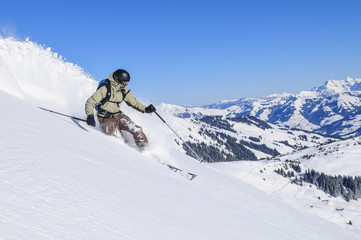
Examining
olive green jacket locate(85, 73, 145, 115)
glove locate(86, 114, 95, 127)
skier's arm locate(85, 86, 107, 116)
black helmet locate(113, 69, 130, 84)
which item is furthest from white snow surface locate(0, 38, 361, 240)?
black helmet locate(113, 69, 130, 84)

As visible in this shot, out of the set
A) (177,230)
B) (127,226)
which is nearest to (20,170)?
(127,226)

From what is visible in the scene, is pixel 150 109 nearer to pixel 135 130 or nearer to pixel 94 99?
pixel 135 130

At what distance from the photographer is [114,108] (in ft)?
35.2

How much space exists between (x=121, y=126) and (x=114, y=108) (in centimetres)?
76

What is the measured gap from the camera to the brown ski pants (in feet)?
34.5

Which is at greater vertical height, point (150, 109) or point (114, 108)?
point (150, 109)

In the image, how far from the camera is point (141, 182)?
613cm

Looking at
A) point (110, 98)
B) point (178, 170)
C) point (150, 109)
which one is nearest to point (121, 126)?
point (110, 98)

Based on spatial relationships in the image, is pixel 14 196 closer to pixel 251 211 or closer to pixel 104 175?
pixel 104 175

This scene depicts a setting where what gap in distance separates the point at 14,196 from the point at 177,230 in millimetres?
2428

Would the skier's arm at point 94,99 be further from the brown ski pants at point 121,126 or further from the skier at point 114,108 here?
the brown ski pants at point 121,126

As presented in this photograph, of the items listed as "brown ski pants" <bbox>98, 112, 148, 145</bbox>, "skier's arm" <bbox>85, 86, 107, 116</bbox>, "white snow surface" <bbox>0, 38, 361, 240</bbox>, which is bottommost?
"white snow surface" <bbox>0, 38, 361, 240</bbox>

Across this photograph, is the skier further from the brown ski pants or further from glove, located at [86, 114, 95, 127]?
glove, located at [86, 114, 95, 127]

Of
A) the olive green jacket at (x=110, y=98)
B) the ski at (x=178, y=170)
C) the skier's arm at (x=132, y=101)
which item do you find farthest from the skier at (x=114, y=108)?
the ski at (x=178, y=170)
